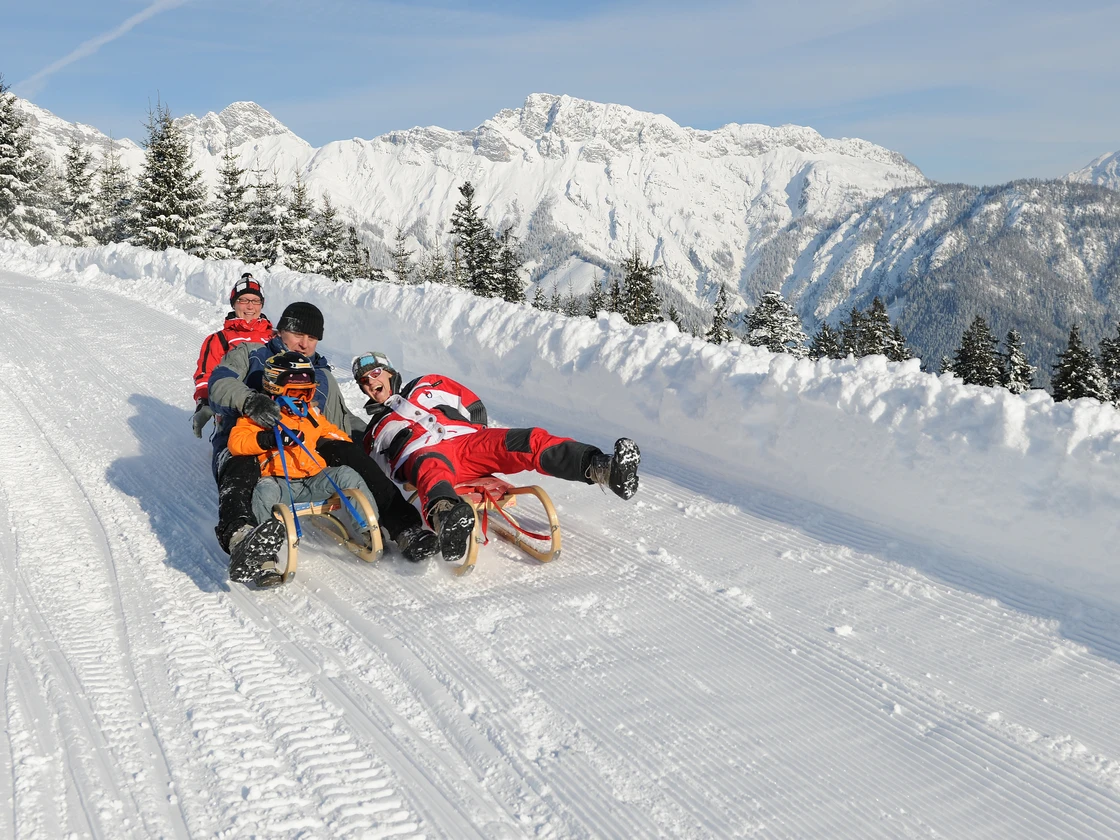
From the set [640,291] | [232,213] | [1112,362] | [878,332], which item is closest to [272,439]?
[640,291]

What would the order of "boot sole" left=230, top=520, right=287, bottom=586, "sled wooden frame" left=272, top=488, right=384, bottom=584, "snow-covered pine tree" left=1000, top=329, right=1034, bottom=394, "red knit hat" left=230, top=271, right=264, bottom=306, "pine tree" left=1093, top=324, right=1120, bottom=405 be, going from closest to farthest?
1. "boot sole" left=230, top=520, right=287, bottom=586
2. "sled wooden frame" left=272, top=488, right=384, bottom=584
3. "red knit hat" left=230, top=271, right=264, bottom=306
4. "pine tree" left=1093, top=324, right=1120, bottom=405
5. "snow-covered pine tree" left=1000, top=329, right=1034, bottom=394

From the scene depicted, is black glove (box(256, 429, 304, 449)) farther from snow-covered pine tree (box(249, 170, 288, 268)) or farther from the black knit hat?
snow-covered pine tree (box(249, 170, 288, 268))

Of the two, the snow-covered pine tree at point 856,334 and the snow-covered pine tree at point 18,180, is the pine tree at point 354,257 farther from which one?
the snow-covered pine tree at point 856,334

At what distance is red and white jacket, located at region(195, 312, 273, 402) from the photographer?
579 centimetres

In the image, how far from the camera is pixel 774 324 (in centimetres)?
3550

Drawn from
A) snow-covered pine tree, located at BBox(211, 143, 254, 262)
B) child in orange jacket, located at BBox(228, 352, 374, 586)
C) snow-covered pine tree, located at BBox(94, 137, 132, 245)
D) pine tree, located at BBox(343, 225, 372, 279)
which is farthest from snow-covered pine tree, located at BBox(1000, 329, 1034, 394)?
snow-covered pine tree, located at BBox(94, 137, 132, 245)

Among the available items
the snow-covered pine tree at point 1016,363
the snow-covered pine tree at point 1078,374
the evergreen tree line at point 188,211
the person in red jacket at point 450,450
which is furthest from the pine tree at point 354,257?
the snow-covered pine tree at point 1016,363

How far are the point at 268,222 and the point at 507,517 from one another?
1153 inches

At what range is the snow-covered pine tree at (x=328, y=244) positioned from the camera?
30.6 meters

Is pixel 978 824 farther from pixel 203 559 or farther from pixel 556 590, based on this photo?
pixel 203 559

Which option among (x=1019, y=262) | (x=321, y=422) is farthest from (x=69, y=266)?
(x=1019, y=262)

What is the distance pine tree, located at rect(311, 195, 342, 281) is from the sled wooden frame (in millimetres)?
27655

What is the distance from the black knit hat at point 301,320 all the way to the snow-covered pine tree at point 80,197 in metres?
36.4

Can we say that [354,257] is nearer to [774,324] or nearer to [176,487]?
[774,324]
